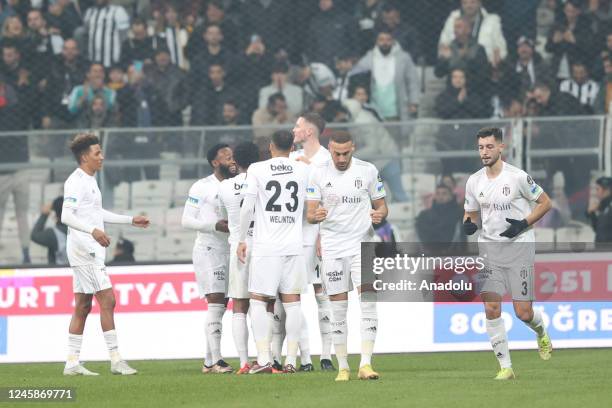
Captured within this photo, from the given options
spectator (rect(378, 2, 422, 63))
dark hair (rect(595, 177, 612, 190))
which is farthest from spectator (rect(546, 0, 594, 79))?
dark hair (rect(595, 177, 612, 190))

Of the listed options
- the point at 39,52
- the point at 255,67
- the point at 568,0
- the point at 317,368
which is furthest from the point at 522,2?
the point at 317,368

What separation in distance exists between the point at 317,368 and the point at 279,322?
0.73m

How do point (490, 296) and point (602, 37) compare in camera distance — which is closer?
point (490, 296)

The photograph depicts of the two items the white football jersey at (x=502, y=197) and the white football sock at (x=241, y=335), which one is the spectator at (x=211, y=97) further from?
the white football jersey at (x=502, y=197)

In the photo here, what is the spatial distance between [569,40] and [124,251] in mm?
6863

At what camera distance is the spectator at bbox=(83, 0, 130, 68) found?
62.4 feet

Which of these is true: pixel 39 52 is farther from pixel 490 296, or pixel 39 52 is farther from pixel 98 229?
pixel 490 296

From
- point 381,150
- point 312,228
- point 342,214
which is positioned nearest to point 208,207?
point 312,228

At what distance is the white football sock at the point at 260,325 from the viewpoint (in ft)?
37.1

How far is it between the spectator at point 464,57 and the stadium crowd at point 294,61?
0.06ft

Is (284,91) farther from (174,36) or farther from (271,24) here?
(174,36)

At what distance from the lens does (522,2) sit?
18953 mm

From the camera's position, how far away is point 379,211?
10.9 metres

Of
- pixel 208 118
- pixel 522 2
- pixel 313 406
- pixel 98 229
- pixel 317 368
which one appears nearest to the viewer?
pixel 313 406
